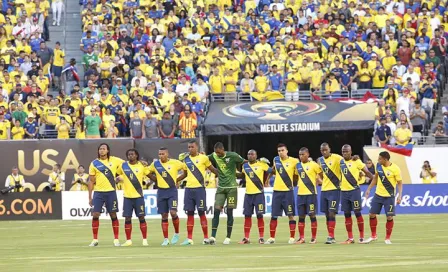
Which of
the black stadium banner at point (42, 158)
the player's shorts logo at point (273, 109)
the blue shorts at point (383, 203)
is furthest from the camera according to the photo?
the player's shorts logo at point (273, 109)

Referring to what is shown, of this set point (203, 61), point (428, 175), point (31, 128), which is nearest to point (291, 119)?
point (203, 61)

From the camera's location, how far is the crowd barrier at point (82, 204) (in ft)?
132

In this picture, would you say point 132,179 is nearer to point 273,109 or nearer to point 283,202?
point 283,202

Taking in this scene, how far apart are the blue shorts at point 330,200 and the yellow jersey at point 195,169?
2.68 metres

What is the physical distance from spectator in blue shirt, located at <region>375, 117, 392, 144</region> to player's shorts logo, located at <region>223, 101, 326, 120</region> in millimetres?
2516

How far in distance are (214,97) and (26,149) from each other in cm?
707

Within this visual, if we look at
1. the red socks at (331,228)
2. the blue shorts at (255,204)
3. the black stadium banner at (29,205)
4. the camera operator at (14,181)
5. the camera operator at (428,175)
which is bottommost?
the black stadium banner at (29,205)

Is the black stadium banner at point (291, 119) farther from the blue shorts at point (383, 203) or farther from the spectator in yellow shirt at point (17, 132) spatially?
the blue shorts at point (383, 203)

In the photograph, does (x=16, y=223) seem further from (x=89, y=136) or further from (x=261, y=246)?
(x=261, y=246)

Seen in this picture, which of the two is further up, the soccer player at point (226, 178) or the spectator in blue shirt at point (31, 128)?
the soccer player at point (226, 178)

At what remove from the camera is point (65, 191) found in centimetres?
4078

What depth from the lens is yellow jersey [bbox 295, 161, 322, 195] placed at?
27.0m

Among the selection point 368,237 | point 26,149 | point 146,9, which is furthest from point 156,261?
point 146,9

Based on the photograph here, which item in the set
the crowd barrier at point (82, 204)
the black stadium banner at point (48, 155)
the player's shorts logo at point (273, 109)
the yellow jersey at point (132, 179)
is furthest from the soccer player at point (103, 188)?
the player's shorts logo at point (273, 109)
